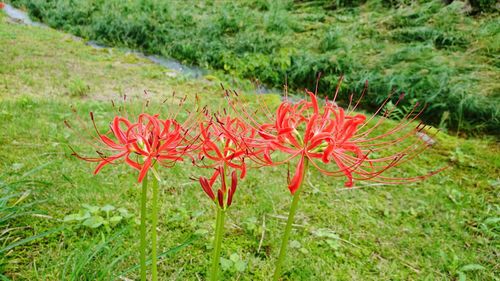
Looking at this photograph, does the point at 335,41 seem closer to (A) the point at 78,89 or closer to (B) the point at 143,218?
(A) the point at 78,89

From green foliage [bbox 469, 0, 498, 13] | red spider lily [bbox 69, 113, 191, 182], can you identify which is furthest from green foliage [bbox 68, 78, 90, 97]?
green foliage [bbox 469, 0, 498, 13]

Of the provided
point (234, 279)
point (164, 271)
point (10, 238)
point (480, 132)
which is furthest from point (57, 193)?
point (480, 132)

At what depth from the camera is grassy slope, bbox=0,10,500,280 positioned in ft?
6.14

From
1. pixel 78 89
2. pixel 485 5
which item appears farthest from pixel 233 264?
pixel 485 5

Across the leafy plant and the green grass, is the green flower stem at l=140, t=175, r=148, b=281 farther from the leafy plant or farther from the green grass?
the green grass

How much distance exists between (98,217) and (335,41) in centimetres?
636

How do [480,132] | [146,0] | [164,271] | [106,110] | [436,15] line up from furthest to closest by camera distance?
1. [146,0]
2. [436,15]
3. [480,132]
4. [106,110]
5. [164,271]

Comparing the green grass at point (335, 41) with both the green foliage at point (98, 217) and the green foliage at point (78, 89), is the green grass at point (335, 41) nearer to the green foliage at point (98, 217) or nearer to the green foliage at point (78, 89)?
the green foliage at point (78, 89)

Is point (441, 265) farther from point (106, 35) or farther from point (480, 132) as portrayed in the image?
point (106, 35)

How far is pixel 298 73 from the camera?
652 centimetres

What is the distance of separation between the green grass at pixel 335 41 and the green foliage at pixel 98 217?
355 centimetres

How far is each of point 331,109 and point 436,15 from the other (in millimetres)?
8219

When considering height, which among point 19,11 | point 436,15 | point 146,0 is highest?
point 436,15

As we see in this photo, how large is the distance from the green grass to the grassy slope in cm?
170
